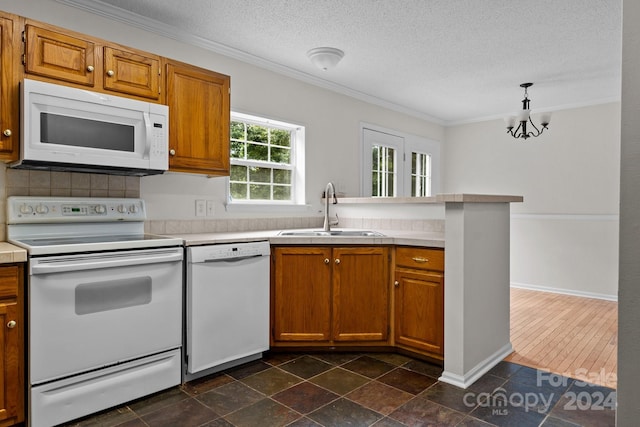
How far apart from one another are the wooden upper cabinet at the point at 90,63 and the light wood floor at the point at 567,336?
302 centimetres

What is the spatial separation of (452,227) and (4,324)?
2329 millimetres

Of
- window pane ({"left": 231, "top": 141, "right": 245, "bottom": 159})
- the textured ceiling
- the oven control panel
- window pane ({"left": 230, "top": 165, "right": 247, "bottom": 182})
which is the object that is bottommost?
the oven control panel

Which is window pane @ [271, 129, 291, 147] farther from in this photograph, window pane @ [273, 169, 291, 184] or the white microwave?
the white microwave

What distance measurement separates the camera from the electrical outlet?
314 cm

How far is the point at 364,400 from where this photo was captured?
7.29 ft

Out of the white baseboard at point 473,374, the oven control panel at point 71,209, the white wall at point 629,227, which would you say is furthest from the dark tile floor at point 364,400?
the white wall at point 629,227

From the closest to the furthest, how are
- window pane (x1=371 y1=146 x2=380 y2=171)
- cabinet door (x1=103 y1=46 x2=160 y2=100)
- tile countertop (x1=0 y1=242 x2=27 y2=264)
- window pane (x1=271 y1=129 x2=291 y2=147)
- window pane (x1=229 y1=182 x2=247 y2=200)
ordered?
tile countertop (x1=0 y1=242 x2=27 y2=264)
cabinet door (x1=103 y1=46 x2=160 y2=100)
window pane (x1=229 y1=182 x2=247 y2=200)
window pane (x1=271 y1=129 x2=291 y2=147)
window pane (x1=371 y1=146 x2=380 y2=171)

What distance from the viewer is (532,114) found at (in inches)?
208

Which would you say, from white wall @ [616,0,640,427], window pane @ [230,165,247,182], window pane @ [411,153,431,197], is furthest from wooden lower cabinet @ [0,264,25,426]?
window pane @ [411,153,431,197]

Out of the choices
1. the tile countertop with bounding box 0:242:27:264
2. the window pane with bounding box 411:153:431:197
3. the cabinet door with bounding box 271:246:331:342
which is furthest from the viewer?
the window pane with bounding box 411:153:431:197

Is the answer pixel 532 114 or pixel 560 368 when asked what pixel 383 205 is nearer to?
pixel 560 368

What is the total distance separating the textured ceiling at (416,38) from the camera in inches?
104

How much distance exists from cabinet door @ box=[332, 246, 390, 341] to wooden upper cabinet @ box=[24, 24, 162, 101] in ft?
5.46

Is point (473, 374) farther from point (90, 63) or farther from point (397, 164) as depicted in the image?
point (397, 164)
